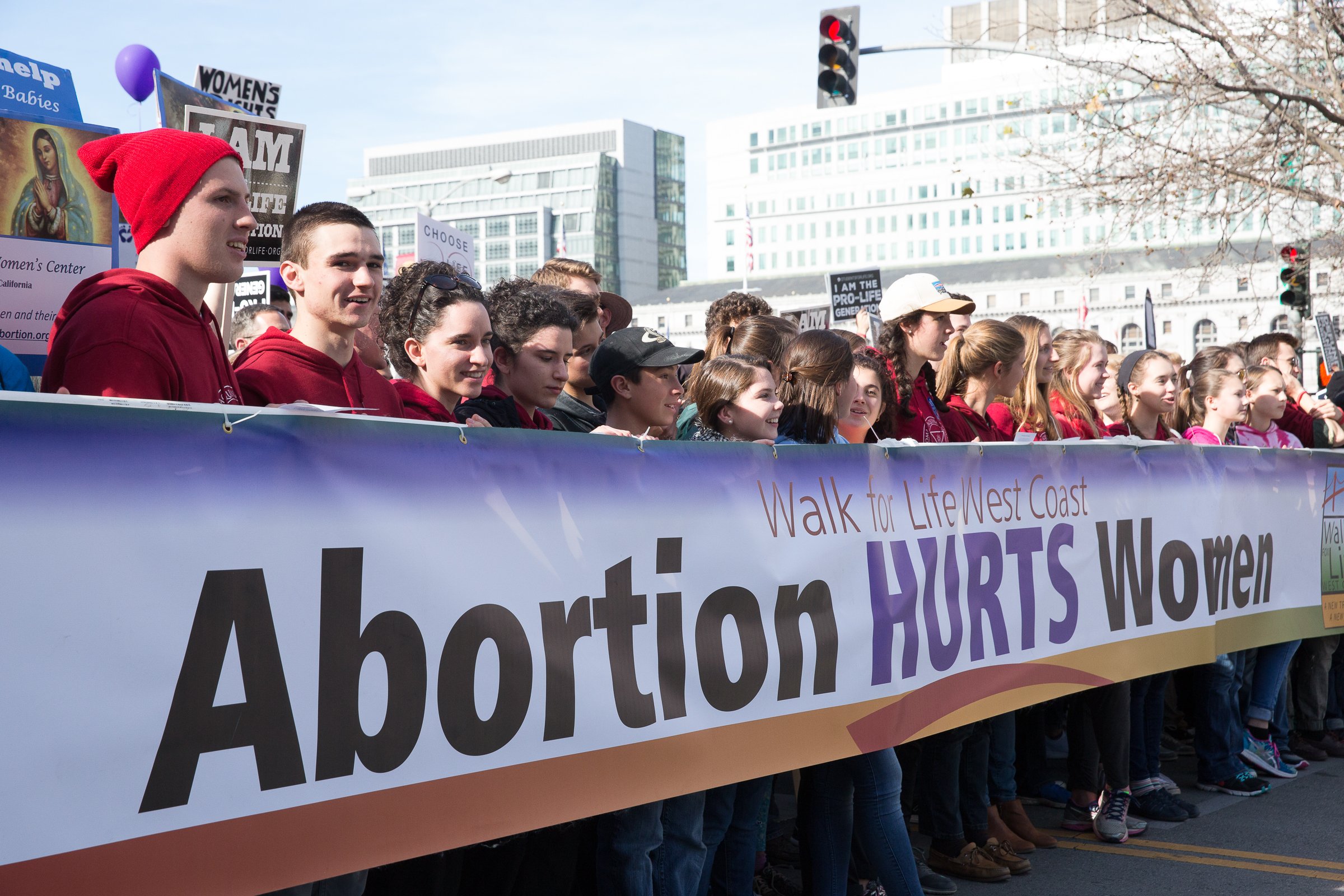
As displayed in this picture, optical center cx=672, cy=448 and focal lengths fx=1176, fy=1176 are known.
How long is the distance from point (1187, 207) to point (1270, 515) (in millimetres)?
7716

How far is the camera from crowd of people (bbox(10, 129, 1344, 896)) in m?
2.87

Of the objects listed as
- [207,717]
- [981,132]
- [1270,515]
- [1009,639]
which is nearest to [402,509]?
[207,717]

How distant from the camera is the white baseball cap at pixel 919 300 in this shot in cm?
555

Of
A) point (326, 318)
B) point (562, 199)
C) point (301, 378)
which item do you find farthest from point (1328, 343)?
point (562, 199)

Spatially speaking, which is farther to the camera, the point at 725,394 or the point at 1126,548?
the point at 1126,548

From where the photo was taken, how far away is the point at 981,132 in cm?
10925

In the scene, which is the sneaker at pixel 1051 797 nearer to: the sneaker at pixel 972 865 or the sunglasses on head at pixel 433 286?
the sneaker at pixel 972 865

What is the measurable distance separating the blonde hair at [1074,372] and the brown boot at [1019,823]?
6.52 feet

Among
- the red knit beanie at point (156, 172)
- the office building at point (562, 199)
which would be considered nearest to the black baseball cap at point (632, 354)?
the red knit beanie at point (156, 172)

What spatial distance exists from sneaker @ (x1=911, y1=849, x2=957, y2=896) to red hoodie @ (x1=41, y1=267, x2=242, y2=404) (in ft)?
10.7

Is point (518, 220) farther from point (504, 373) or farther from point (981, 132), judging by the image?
point (504, 373)

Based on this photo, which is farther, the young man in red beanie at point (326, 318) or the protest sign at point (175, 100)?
the protest sign at point (175, 100)

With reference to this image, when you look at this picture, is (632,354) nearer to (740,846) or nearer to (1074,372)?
(740,846)

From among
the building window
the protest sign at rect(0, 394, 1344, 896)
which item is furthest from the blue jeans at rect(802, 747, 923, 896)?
the building window
